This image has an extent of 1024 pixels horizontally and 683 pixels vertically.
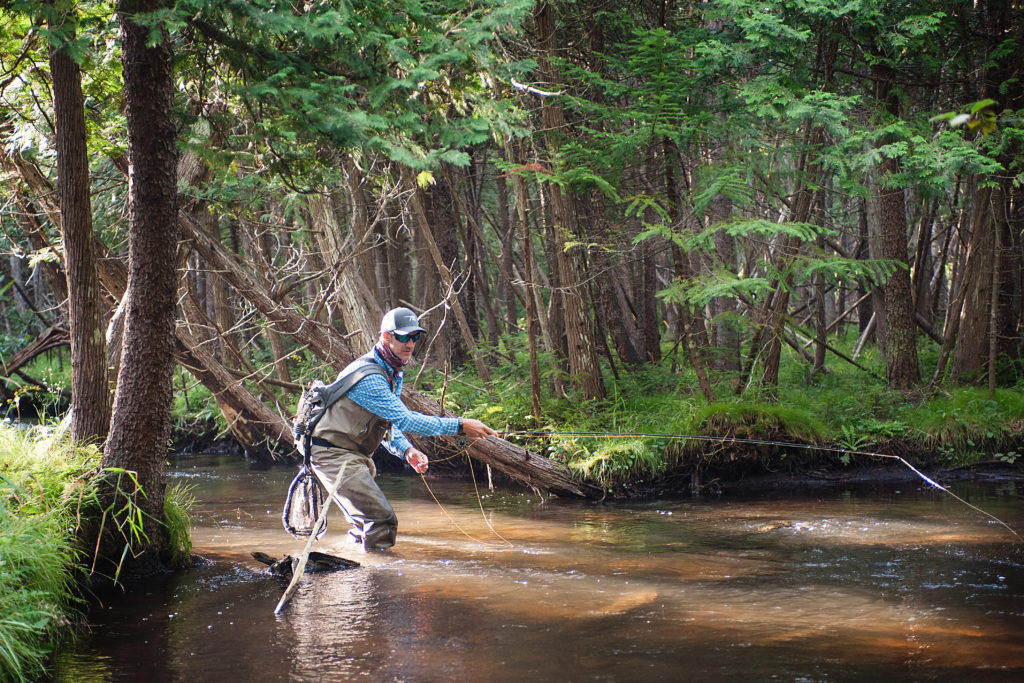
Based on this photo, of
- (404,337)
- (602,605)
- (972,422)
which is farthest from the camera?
(972,422)

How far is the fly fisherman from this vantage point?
248 inches

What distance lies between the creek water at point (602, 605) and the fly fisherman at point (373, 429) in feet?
1.41

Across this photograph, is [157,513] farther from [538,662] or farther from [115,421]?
[538,662]

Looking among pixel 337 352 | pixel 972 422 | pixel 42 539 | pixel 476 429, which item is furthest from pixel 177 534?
pixel 972 422

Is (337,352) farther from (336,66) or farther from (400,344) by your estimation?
(336,66)

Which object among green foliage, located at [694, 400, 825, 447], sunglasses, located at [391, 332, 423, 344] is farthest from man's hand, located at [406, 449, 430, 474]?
green foliage, located at [694, 400, 825, 447]

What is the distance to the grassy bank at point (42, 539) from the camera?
4449mm

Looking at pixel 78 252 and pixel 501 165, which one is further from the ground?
pixel 501 165

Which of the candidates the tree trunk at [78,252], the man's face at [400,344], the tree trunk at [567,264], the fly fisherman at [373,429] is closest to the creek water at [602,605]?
the fly fisherman at [373,429]

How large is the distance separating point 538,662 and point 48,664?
267 centimetres

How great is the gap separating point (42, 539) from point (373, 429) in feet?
7.91

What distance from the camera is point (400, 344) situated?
6320 mm

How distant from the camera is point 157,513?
Result: 625cm

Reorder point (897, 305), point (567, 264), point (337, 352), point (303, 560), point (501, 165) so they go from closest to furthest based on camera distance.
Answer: point (303, 560)
point (501, 165)
point (337, 352)
point (567, 264)
point (897, 305)
